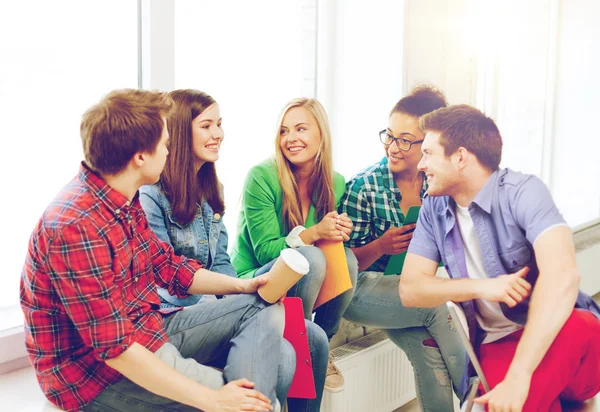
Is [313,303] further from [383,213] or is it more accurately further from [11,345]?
[11,345]

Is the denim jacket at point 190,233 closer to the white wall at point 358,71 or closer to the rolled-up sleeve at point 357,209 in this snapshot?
the rolled-up sleeve at point 357,209

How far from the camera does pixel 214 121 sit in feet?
6.06

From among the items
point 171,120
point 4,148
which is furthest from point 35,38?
point 171,120

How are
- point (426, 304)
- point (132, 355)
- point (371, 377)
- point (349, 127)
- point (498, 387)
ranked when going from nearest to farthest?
point (132, 355), point (498, 387), point (426, 304), point (371, 377), point (349, 127)

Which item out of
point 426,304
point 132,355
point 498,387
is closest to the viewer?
point 132,355

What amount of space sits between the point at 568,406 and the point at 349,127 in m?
1.60

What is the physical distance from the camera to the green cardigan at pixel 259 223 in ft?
6.70

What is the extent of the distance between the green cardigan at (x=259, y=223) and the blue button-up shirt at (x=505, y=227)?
55 centimetres

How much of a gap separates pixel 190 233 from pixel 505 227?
0.80 meters

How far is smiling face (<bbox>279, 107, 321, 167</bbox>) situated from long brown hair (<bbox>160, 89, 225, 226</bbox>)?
349mm

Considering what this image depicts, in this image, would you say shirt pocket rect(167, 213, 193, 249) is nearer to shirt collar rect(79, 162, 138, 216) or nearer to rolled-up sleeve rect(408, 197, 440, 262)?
shirt collar rect(79, 162, 138, 216)

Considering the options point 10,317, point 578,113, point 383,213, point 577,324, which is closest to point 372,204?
Answer: point 383,213

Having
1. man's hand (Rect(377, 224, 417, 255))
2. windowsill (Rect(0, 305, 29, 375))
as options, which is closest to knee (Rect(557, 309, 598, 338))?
man's hand (Rect(377, 224, 417, 255))

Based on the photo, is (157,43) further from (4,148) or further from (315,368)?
(315,368)
